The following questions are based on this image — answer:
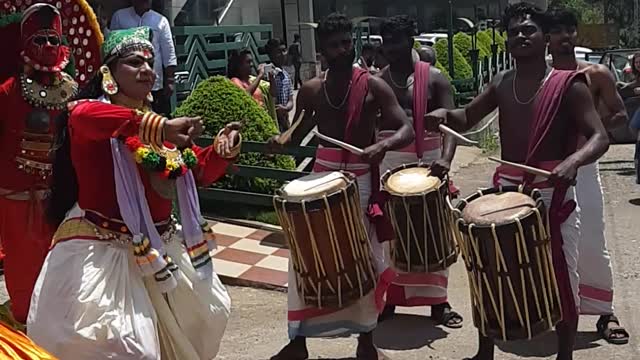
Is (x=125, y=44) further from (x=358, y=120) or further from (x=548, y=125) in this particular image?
(x=548, y=125)

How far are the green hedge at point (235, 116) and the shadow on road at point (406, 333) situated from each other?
253 centimetres

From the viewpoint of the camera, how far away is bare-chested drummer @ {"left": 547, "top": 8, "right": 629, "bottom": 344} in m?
5.13

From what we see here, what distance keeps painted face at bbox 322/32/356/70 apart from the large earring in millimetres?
1494

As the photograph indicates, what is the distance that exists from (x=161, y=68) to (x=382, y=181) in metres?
3.02

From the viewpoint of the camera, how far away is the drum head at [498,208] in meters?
4.02

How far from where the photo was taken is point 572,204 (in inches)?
177

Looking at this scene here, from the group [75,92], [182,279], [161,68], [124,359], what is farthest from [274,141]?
[161,68]

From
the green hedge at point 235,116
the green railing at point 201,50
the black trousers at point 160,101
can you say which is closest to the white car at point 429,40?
the green railing at point 201,50

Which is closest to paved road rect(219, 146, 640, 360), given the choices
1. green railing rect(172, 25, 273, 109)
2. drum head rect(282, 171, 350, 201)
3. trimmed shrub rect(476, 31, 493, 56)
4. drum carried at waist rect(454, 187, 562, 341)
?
drum carried at waist rect(454, 187, 562, 341)

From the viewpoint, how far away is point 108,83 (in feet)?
12.4

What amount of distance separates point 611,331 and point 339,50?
223 centimetres

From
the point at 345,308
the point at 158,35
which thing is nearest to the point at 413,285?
the point at 345,308

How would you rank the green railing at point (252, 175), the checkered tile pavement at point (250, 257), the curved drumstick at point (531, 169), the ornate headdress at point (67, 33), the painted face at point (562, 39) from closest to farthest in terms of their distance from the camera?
the curved drumstick at point (531, 169), the ornate headdress at point (67, 33), the painted face at point (562, 39), the checkered tile pavement at point (250, 257), the green railing at point (252, 175)

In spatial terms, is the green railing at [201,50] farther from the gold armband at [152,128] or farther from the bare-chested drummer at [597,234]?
the gold armband at [152,128]
